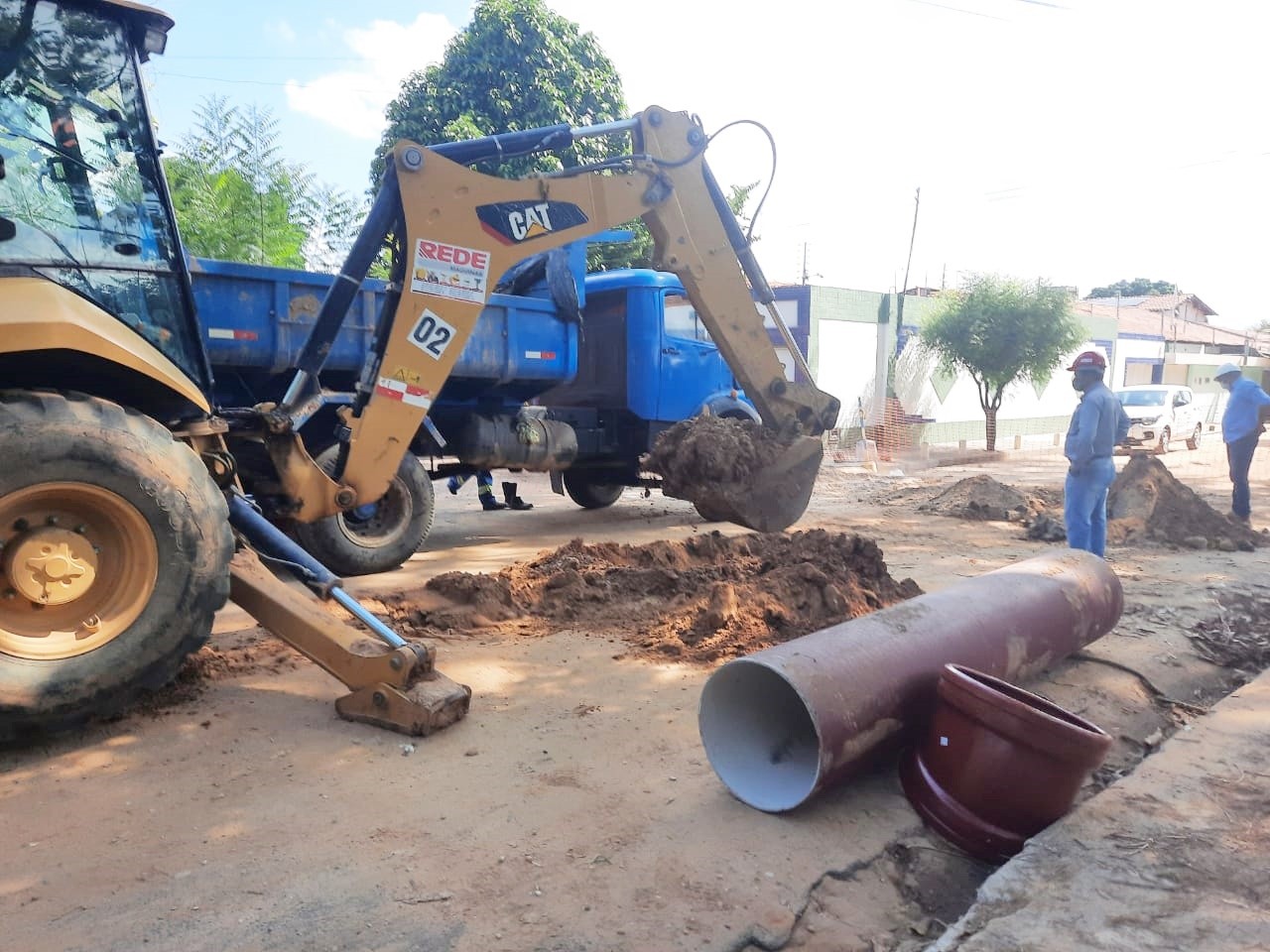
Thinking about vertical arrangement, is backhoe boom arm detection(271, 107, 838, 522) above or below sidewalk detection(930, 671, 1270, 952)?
above

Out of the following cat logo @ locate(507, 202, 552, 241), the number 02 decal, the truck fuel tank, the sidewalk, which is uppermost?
cat logo @ locate(507, 202, 552, 241)

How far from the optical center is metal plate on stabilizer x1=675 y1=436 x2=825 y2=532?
6180mm

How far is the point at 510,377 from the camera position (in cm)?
816

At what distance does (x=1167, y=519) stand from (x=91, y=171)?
983 cm

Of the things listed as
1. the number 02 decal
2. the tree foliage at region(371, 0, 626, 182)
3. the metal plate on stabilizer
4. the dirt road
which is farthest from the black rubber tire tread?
the tree foliage at region(371, 0, 626, 182)

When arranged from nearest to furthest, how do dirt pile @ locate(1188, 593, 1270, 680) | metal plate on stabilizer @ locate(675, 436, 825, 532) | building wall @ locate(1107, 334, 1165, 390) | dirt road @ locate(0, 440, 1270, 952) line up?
dirt road @ locate(0, 440, 1270, 952), dirt pile @ locate(1188, 593, 1270, 680), metal plate on stabilizer @ locate(675, 436, 825, 532), building wall @ locate(1107, 334, 1165, 390)

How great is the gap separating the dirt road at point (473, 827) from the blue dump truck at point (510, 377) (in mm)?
2012

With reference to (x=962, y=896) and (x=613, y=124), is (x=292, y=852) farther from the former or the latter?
(x=613, y=124)

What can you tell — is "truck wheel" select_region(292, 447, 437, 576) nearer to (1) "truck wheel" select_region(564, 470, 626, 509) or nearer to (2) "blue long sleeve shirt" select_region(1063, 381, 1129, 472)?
(1) "truck wheel" select_region(564, 470, 626, 509)

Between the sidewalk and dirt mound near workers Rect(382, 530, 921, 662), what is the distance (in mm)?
2112

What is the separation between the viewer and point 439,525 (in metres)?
10.0

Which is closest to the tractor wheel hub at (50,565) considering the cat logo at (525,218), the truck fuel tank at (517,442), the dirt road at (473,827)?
the dirt road at (473,827)

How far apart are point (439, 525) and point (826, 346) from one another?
1395cm

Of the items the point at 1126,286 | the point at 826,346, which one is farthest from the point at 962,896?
the point at 1126,286
